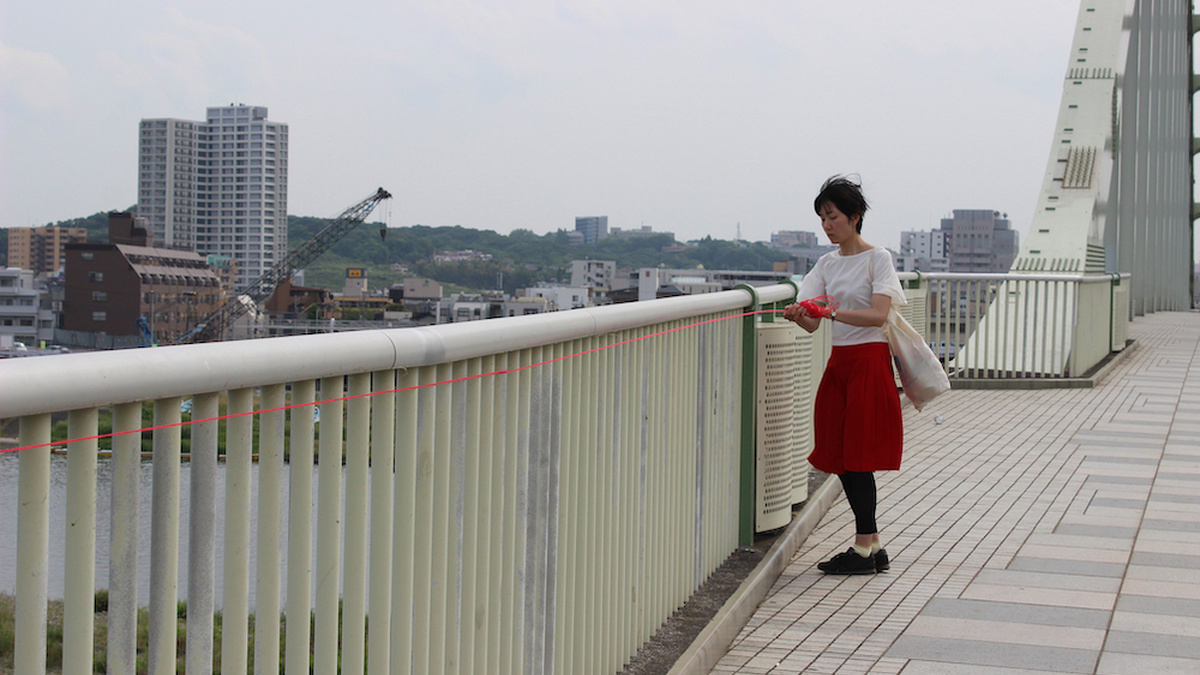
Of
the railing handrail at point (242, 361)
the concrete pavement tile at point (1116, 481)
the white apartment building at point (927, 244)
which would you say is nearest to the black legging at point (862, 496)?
the railing handrail at point (242, 361)

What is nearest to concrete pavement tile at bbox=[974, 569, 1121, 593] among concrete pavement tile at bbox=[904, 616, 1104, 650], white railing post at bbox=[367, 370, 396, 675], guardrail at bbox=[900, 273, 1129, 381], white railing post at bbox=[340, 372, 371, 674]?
concrete pavement tile at bbox=[904, 616, 1104, 650]

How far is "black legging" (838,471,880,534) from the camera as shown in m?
5.50

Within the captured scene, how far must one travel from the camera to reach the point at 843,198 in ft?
17.5

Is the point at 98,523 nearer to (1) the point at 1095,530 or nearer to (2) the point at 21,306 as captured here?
(1) the point at 1095,530

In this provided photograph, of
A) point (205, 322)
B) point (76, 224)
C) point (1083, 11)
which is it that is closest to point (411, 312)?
point (205, 322)

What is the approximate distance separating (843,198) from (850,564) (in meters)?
1.65

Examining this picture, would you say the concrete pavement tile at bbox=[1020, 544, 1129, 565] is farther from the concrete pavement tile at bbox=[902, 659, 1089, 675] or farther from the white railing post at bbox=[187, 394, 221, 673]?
the white railing post at bbox=[187, 394, 221, 673]

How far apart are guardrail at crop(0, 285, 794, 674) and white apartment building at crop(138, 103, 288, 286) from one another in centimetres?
12370

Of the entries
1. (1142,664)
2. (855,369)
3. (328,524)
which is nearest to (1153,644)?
(1142,664)

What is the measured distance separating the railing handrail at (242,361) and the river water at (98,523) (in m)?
0.09

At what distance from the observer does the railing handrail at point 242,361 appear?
4.62 feet

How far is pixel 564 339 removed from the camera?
3.15m

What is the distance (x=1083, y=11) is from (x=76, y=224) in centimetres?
7769

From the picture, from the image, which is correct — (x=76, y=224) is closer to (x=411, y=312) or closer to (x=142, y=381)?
(x=411, y=312)
